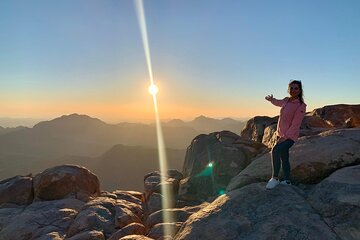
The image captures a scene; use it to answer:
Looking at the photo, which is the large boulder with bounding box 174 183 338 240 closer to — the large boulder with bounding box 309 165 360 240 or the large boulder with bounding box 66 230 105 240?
the large boulder with bounding box 309 165 360 240

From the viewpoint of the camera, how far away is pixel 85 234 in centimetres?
1625

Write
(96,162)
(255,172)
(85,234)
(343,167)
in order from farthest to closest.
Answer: (96,162)
(85,234)
(255,172)
(343,167)

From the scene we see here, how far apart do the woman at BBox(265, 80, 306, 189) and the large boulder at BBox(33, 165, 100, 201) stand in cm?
1530

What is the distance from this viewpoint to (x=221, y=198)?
43.8 feet

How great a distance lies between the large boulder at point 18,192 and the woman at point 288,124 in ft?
60.2

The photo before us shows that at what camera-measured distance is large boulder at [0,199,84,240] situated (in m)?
18.3

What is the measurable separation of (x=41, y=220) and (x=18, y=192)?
551 cm

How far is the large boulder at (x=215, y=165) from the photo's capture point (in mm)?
21969

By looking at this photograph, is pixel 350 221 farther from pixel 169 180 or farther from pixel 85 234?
pixel 169 180

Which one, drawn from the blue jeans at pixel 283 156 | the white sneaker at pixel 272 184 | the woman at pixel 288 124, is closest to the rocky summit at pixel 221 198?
the white sneaker at pixel 272 184

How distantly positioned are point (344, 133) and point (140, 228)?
11.4 metres

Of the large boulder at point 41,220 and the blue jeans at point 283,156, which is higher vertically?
the blue jeans at point 283,156

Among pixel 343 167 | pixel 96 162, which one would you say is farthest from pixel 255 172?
pixel 96 162

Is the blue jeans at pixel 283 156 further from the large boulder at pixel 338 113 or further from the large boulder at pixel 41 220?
the large boulder at pixel 338 113
